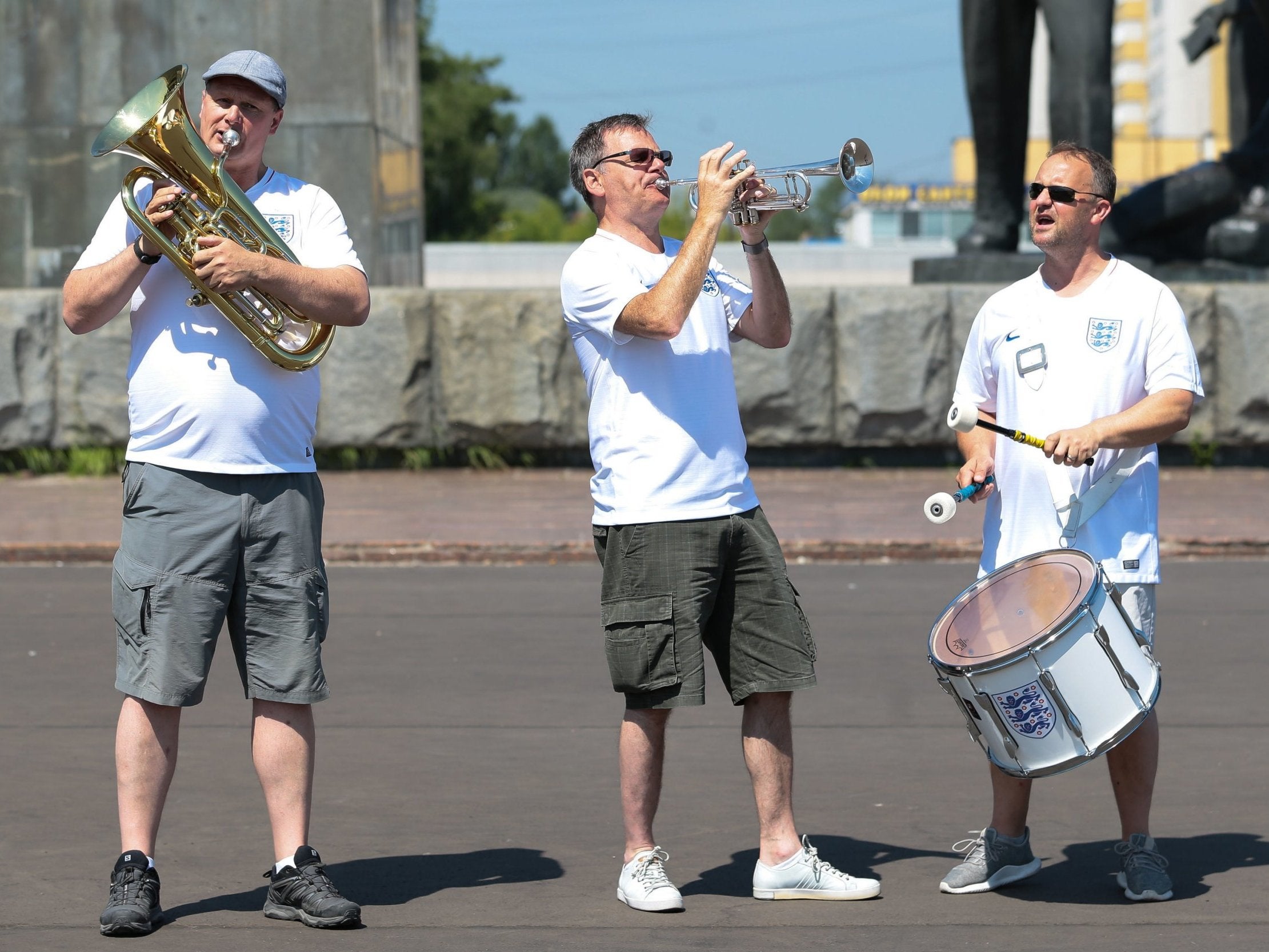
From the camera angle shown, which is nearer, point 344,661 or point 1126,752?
point 1126,752

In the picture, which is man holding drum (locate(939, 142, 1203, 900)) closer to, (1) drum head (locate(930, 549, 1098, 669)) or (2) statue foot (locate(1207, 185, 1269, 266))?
(1) drum head (locate(930, 549, 1098, 669))

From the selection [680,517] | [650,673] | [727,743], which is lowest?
[727,743]

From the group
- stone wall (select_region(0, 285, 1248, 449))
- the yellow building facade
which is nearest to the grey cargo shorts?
stone wall (select_region(0, 285, 1248, 449))

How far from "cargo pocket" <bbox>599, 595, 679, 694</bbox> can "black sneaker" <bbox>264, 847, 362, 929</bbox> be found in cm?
84

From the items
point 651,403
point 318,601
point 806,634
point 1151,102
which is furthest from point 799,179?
point 1151,102

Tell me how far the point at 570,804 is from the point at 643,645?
1219mm

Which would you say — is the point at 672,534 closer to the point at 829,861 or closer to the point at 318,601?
the point at 318,601

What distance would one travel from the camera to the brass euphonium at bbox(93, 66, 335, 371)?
447 centimetres

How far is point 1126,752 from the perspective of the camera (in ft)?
16.1

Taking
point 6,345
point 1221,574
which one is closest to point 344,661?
point 1221,574

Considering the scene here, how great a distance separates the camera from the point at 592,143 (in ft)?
16.3

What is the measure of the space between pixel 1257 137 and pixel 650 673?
1198 centimetres

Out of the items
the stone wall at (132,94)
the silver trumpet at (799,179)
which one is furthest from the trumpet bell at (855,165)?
the stone wall at (132,94)

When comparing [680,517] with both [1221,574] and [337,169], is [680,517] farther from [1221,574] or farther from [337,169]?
[337,169]
